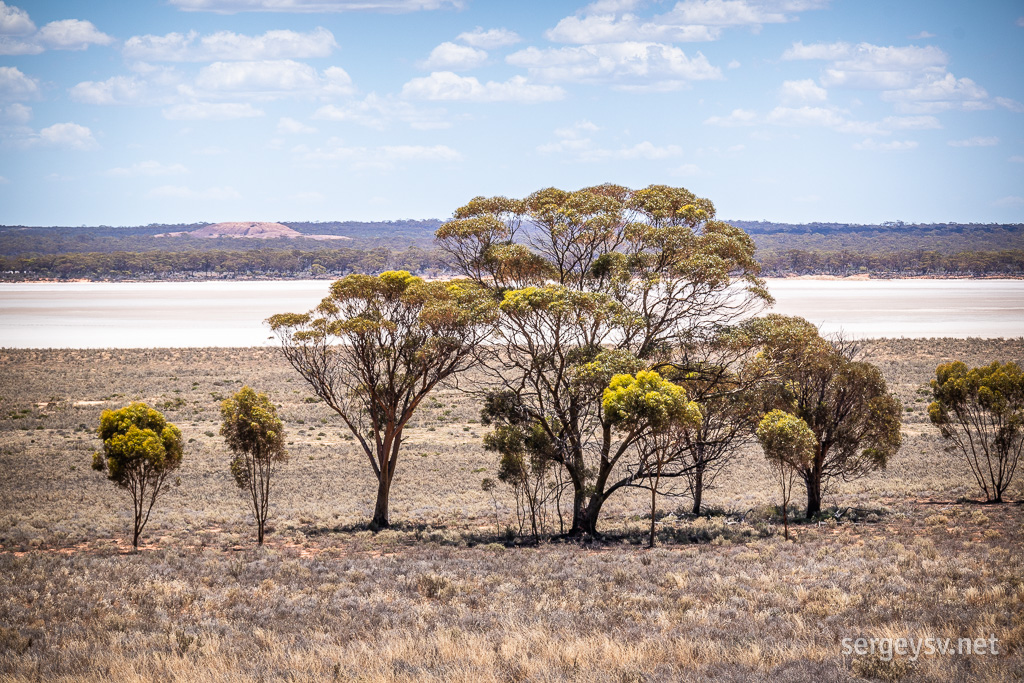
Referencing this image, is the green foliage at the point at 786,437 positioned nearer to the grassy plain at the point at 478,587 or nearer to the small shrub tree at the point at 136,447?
the grassy plain at the point at 478,587

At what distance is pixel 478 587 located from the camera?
14336 mm

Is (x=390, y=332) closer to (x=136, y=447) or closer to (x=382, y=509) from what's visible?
(x=382, y=509)

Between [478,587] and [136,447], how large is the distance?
1074cm

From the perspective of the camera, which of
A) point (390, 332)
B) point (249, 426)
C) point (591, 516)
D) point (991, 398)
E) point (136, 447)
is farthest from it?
point (991, 398)

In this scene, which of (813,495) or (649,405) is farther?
(813,495)

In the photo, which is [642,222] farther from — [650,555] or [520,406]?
[650,555]

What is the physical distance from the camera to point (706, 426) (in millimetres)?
22922

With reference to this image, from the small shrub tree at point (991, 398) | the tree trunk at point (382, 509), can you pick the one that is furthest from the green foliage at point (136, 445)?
the small shrub tree at point (991, 398)

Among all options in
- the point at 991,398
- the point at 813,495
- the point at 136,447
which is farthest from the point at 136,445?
the point at 991,398

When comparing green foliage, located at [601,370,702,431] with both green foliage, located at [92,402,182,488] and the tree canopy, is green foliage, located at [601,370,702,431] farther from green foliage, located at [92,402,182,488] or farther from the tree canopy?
green foliage, located at [92,402,182,488]

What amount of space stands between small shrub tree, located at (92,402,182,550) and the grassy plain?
1.94 metres

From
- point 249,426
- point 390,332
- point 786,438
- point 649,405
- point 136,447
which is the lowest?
point 136,447

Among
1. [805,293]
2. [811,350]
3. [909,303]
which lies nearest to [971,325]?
[909,303]

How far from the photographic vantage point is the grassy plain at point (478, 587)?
31.8 ft
